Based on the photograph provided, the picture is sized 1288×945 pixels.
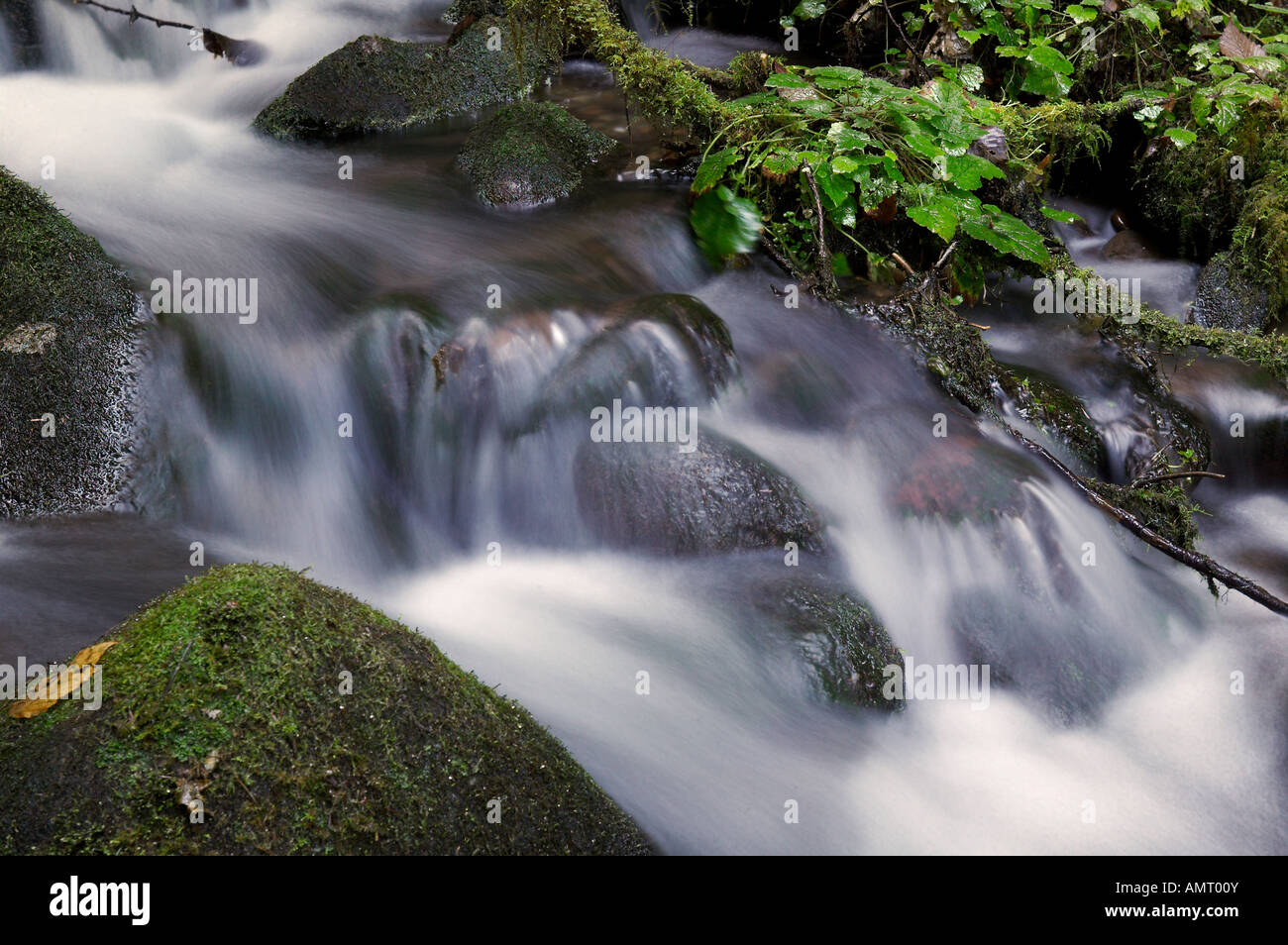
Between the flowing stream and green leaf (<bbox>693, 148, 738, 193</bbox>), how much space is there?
30 cm

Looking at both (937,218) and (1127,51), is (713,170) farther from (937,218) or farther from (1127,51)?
(1127,51)

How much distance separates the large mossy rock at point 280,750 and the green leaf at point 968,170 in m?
3.89

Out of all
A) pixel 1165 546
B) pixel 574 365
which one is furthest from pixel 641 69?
pixel 1165 546

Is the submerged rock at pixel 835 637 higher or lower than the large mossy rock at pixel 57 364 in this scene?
lower

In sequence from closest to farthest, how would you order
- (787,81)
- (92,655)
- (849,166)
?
(92,655), (849,166), (787,81)

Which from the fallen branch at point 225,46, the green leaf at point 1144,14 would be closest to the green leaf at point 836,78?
the green leaf at point 1144,14

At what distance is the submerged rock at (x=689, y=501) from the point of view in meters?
4.00

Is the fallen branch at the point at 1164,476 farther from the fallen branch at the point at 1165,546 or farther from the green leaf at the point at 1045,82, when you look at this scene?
the green leaf at the point at 1045,82

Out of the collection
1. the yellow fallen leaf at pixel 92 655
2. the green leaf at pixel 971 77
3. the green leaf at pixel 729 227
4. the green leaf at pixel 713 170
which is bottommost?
the yellow fallen leaf at pixel 92 655

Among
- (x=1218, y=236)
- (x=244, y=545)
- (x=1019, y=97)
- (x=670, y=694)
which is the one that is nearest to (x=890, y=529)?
(x=670, y=694)

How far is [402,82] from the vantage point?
6.86 m

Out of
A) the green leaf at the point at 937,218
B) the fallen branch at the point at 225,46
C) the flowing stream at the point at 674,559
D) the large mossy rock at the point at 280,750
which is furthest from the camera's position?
the fallen branch at the point at 225,46

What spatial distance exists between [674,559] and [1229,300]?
167 inches

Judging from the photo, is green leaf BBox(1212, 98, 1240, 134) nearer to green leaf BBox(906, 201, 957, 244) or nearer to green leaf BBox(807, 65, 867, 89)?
green leaf BBox(807, 65, 867, 89)
